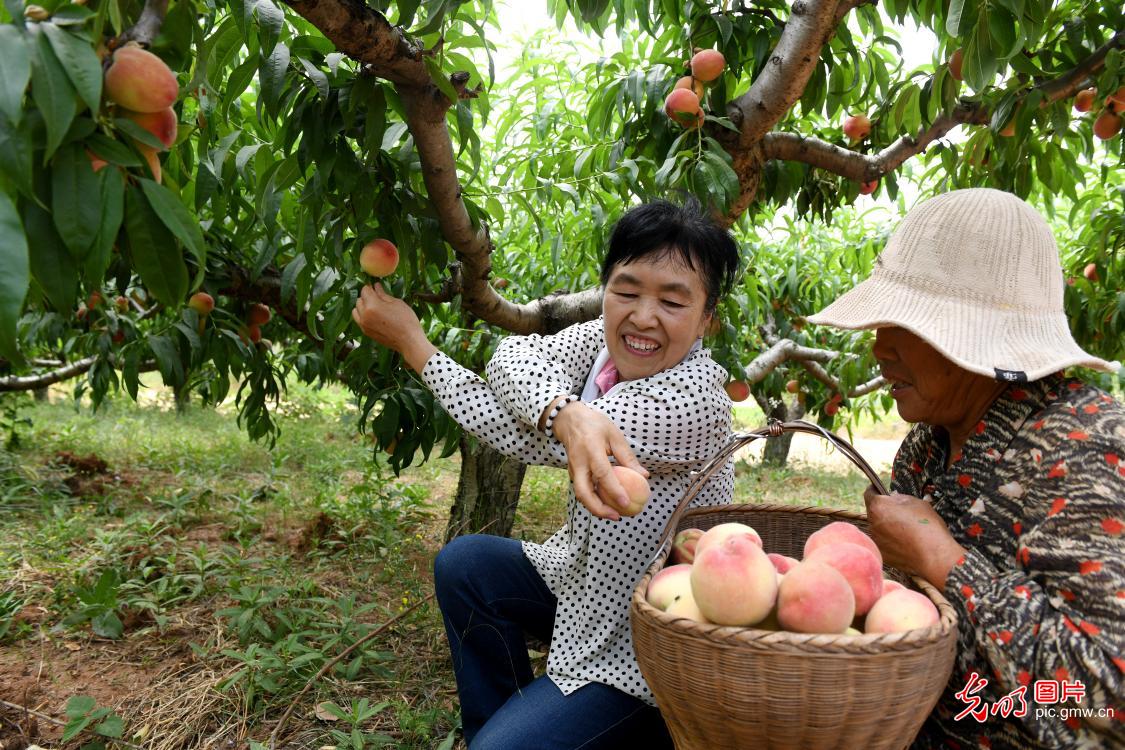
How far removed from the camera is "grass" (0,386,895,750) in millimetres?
2162

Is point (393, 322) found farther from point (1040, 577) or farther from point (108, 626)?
point (108, 626)

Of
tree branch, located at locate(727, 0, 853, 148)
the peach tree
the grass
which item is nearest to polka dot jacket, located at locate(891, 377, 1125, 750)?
the peach tree

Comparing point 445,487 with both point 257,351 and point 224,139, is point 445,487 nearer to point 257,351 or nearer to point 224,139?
point 257,351

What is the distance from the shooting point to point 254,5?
123 centimetres

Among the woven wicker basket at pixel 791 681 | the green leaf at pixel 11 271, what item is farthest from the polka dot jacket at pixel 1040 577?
the green leaf at pixel 11 271

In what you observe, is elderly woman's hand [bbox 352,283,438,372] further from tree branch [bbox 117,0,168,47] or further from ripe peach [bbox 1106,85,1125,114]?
ripe peach [bbox 1106,85,1125,114]

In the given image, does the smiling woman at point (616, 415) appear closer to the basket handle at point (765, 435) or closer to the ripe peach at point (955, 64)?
the basket handle at point (765, 435)

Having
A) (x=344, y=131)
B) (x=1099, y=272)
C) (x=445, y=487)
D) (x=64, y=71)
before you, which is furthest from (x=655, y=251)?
(x=445, y=487)

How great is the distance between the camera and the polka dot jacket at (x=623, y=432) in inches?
61.0

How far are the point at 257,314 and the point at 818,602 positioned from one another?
2.62 metres

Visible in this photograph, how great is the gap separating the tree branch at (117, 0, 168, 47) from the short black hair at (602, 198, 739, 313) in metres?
0.94

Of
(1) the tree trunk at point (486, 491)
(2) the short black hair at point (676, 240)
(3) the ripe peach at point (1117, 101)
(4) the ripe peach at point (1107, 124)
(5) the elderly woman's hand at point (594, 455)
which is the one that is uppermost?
(3) the ripe peach at point (1117, 101)

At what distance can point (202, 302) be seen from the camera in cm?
259

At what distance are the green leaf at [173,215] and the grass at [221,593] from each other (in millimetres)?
1487
